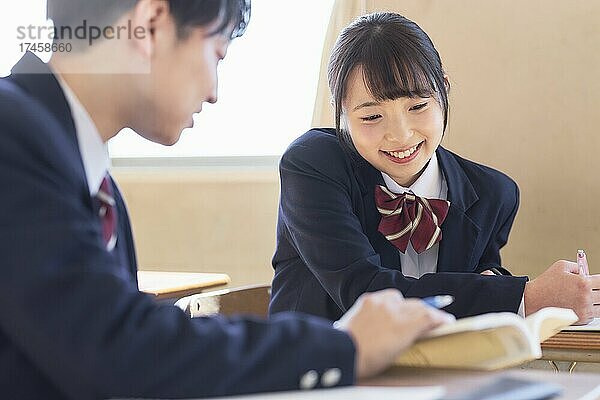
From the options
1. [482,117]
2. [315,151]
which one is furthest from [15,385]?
[482,117]

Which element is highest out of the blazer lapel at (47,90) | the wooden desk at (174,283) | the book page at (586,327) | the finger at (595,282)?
the blazer lapel at (47,90)

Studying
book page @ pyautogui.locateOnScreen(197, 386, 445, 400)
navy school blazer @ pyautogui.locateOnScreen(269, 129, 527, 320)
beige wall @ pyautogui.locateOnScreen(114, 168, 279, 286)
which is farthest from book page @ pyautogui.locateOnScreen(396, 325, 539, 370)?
beige wall @ pyautogui.locateOnScreen(114, 168, 279, 286)

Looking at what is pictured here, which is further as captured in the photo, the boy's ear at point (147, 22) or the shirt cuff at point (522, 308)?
the shirt cuff at point (522, 308)

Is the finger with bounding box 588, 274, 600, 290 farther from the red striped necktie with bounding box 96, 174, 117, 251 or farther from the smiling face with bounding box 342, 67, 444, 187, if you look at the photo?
the red striped necktie with bounding box 96, 174, 117, 251

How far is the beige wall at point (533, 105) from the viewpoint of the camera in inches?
97.0

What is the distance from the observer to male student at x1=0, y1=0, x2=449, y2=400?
2.60ft

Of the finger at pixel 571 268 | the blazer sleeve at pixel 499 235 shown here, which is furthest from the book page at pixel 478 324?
the blazer sleeve at pixel 499 235

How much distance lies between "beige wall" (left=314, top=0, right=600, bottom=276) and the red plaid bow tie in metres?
0.65

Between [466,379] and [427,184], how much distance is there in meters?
1.16

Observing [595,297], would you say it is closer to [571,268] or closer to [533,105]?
[571,268]

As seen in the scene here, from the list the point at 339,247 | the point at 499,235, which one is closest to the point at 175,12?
the point at 339,247

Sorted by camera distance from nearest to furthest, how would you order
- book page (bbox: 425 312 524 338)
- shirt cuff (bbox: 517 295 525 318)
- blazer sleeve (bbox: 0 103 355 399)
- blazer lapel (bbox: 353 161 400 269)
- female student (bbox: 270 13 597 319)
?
blazer sleeve (bbox: 0 103 355 399), book page (bbox: 425 312 524 338), shirt cuff (bbox: 517 295 525 318), female student (bbox: 270 13 597 319), blazer lapel (bbox: 353 161 400 269)

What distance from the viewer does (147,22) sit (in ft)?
3.32

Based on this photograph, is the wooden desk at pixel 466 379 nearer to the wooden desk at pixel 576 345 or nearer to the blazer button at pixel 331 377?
the blazer button at pixel 331 377
